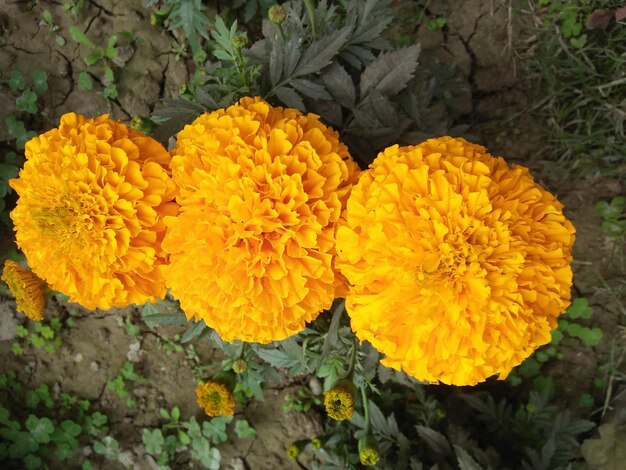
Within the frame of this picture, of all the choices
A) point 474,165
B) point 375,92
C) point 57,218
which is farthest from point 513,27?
point 57,218

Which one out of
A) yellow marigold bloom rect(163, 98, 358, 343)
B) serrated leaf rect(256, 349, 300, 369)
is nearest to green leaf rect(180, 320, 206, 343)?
serrated leaf rect(256, 349, 300, 369)

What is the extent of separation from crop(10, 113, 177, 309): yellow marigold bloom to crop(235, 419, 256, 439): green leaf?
1.27 m

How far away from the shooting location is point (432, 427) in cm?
228

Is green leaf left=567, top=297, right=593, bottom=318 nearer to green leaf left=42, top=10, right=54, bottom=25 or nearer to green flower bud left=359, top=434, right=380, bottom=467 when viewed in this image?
green flower bud left=359, top=434, right=380, bottom=467

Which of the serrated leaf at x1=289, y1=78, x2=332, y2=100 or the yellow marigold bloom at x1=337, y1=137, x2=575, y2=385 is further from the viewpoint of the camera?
the serrated leaf at x1=289, y1=78, x2=332, y2=100

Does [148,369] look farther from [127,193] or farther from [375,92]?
[375,92]

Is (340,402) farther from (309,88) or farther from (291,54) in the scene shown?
(291,54)

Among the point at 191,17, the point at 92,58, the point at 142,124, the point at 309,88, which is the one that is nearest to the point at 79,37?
the point at 92,58

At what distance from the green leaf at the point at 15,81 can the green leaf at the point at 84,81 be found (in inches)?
9.4

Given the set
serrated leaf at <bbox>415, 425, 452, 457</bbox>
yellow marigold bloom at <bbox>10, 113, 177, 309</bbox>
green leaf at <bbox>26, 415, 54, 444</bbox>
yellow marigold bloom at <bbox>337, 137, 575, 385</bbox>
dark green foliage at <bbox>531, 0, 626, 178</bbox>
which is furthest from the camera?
green leaf at <bbox>26, 415, 54, 444</bbox>

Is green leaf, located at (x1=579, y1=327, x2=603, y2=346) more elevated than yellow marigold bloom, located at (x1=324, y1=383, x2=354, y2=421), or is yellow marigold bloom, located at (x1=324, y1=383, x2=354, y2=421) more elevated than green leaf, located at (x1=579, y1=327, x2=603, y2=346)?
yellow marigold bloom, located at (x1=324, y1=383, x2=354, y2=421)

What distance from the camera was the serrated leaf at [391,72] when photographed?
1.64 meters

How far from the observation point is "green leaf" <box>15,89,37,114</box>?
7.82 feet

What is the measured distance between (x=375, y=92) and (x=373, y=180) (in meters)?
0.47
